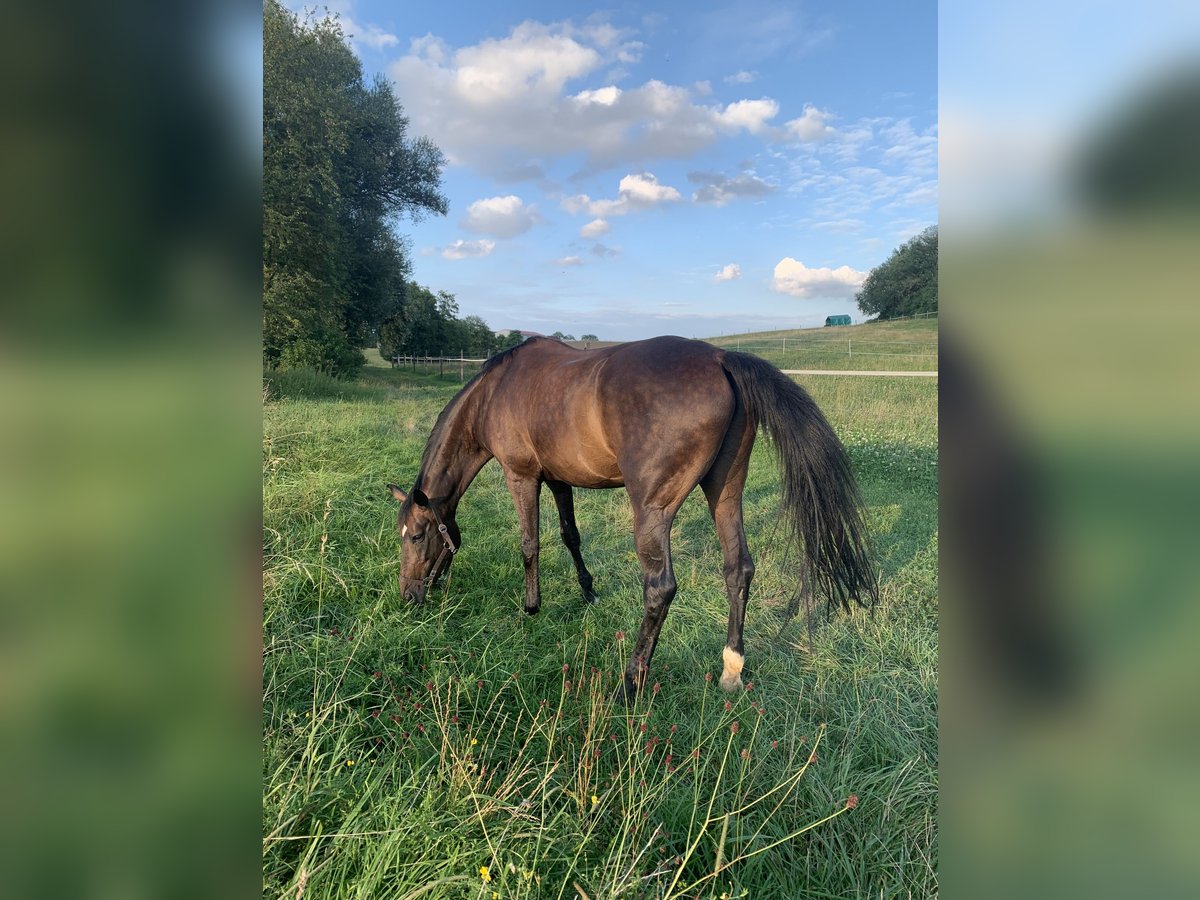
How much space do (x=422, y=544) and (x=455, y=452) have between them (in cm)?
80

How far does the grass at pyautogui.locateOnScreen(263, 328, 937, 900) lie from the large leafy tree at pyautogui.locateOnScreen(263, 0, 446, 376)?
6.53 metres

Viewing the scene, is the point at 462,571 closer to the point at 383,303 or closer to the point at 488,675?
the point at 488,675

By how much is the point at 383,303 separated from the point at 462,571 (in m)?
19.1

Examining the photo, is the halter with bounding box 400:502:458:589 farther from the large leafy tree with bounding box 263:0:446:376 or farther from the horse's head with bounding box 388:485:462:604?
the large leafy tree with bounding box 263:0:446:376

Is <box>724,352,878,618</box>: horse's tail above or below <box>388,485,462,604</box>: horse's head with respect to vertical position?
above

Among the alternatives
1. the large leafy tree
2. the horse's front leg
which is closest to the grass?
the horse's front leg

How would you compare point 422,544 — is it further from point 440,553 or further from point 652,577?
point 652,577

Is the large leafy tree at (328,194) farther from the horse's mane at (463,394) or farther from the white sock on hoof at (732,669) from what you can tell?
the white sock on hoof at (732,669)

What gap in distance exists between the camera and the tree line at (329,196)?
13609 millimetres

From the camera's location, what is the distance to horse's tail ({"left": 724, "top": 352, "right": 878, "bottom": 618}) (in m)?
3.18

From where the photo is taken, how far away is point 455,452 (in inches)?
181
